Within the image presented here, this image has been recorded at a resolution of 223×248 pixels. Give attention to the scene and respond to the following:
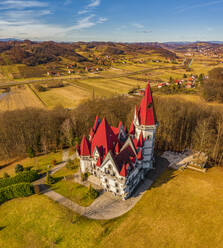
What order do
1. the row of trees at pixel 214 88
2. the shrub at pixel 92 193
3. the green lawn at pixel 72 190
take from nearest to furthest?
the shrub at pixel 92 193
the green lawn at pixel 72 190
the row of trees at pixel 214 88

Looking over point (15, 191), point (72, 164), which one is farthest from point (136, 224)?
point (15, 191)

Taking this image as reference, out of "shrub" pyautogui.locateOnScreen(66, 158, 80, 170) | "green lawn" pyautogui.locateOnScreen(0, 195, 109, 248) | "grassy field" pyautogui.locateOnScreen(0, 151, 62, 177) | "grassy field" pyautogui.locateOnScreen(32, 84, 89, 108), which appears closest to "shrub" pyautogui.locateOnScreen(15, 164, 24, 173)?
"grassy field" pyautogui.locateOnScreen(0, 151, 62, 177)

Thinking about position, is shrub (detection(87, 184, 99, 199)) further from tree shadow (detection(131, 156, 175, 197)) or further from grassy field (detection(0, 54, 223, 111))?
grassy field (detection(0, 54, 223, 111))

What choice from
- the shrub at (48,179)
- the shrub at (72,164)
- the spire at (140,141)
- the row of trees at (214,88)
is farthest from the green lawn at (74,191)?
the row of trees at (214,88)

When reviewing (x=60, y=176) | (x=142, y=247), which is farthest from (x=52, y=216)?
(x=142, y=247)

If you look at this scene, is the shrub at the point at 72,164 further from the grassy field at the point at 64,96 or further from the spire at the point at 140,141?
the grassy field at the point at 64,96

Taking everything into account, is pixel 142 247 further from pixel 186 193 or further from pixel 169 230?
pixel 186 193
